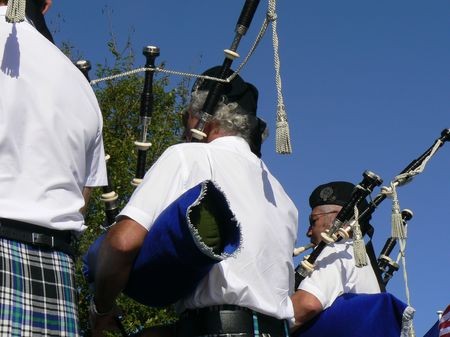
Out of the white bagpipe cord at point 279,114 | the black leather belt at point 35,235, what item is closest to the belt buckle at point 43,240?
the black leather belt at point 35,235

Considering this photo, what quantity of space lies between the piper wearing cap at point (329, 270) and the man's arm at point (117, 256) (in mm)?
1577

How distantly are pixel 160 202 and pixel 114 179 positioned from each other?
27.2 feet

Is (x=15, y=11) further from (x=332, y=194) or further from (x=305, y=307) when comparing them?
(x=332, y=194)

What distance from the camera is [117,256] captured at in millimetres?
2658

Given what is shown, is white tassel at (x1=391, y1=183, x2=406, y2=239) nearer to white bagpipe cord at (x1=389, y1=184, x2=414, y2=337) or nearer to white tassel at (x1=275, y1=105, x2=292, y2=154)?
white bagpipe cord at (x1=389, y1=184, x2=414, y2=337)

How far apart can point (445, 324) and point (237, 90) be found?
1607mm

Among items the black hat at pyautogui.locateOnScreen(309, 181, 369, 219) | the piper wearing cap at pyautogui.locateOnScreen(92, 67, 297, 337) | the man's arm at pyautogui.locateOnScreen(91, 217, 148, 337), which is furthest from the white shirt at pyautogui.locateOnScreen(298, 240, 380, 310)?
the man's arm at pyautogui.locateOnScreen(91, 217, 148, 337)

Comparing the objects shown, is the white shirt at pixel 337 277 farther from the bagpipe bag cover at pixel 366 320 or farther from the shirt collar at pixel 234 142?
the shirt collar at pixel 234 142

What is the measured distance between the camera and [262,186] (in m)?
3.13

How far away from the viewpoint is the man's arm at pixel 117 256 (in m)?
2.66

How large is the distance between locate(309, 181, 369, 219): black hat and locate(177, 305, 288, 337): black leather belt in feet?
7.88

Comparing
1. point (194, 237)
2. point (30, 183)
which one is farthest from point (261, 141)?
point (30, 183)

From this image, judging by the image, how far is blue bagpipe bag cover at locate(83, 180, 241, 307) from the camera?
260 centimetres

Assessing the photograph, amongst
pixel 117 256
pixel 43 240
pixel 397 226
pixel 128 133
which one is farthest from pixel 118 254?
pixel 128 133
